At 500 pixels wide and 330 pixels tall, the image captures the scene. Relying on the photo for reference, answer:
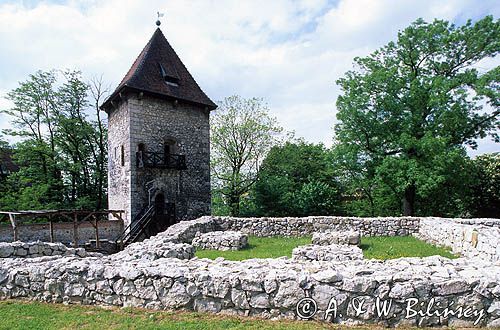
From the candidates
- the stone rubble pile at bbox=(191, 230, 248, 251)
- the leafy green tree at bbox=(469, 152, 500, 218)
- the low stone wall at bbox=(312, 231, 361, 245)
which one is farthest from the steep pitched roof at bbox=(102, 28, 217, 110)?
the leafy green tree at bbox=(469, 152, 500, 218)

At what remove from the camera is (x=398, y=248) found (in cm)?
1058

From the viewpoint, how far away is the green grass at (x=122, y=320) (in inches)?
170

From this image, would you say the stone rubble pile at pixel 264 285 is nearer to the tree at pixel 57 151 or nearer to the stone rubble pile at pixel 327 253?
the stone rubble pile at pixel 327 253

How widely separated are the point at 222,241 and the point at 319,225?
5.19m

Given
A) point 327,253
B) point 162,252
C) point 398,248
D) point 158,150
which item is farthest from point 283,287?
point 158,150

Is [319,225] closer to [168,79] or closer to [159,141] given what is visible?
[159,141]

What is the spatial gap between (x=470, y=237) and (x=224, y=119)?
68.4 feet

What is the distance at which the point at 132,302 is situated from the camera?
16.5 feet

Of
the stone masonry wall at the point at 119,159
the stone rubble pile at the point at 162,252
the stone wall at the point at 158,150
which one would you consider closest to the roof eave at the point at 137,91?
the stone wall at the point at 158,150

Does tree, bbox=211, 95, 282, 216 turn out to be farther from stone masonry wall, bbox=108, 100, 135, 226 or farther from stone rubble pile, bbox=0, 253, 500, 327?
stone rubble pile, bbox=0, 253, 500, 327

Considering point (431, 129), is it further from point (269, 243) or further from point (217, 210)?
point (217, 210)

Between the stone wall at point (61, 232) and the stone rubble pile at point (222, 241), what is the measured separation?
6579 millimetres

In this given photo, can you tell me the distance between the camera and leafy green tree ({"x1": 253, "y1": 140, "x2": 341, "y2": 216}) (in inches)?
877

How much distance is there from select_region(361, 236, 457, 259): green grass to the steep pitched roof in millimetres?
13203
